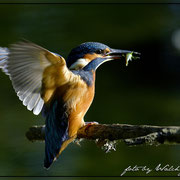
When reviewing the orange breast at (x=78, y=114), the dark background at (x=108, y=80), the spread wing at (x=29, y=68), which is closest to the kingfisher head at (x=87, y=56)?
the orange breast at (x=78, y=114)

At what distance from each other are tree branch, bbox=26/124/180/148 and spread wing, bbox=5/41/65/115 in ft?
0.84

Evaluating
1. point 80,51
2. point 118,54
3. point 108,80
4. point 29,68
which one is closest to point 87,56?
point 80,51

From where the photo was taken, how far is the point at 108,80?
230 inches

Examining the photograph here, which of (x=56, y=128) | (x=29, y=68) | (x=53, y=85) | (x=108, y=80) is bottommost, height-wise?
(x=108, y=80)

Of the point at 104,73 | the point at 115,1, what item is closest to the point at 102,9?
the point at 115,1

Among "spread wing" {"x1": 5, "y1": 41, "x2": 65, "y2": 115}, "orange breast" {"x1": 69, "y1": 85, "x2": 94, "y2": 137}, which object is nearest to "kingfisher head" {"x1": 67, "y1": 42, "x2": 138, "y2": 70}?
"orange breast" {"x1": 69, "y1": 85, "x2": 94, "y2": 137}

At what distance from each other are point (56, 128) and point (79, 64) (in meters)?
0.40

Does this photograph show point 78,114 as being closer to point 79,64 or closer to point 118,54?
point 79,64

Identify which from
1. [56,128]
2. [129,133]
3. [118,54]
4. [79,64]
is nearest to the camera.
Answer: [129,133]

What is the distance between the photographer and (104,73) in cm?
592

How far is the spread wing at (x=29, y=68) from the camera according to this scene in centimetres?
206

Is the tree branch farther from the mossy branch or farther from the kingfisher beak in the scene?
the kingfisher beak

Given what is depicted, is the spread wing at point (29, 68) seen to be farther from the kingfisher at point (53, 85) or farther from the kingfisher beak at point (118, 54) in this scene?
the kingfisher beak at point (118, 54)

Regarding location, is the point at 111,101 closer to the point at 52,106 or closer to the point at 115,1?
the point at 115,1
